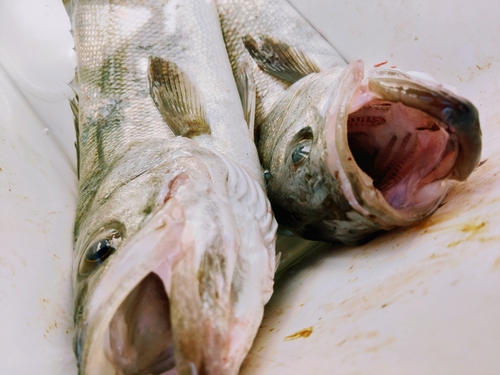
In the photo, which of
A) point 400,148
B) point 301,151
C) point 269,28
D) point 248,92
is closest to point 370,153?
point 400,148

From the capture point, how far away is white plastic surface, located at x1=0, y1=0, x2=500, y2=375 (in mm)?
1015

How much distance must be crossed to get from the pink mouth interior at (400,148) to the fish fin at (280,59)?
920mm

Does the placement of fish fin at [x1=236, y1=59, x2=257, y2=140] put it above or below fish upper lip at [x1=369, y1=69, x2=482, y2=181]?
above

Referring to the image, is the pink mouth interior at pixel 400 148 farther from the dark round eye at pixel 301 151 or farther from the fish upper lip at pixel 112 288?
the fish upper lip at pixel 112 288

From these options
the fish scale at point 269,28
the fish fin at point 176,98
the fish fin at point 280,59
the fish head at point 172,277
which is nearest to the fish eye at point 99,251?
the fish head at point 172,277

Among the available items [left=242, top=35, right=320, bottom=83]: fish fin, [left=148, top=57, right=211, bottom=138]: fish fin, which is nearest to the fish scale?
[left=242, top=35, right=320, bottom=83]: fish fin

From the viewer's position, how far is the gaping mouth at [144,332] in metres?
1.31

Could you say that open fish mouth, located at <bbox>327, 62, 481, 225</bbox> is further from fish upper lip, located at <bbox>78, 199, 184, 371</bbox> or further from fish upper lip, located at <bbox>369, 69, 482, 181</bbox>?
fish upper lip, located at <bbox>78, 199, 184, 371</bbox>

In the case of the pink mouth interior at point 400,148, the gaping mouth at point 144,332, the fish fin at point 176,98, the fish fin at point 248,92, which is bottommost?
the pink mouth interior at point 400,148

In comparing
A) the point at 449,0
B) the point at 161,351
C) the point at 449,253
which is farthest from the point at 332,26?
the point at 161,351

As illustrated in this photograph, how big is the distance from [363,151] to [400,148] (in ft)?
0.61

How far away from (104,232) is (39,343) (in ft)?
1.59

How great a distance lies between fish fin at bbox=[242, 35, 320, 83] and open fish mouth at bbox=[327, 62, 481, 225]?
3.11ft

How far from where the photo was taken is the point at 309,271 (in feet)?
6.49
